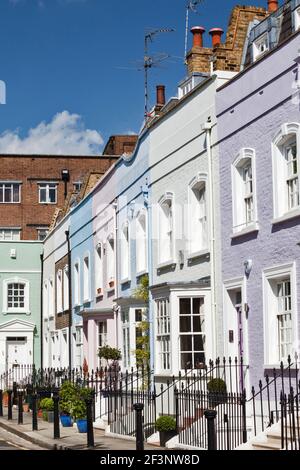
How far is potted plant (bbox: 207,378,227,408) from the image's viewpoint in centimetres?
1734

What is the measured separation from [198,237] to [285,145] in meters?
4.97

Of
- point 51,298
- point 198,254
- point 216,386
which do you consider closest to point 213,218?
point 198,254

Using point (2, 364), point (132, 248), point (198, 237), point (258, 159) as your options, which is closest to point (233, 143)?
point (258, 159)

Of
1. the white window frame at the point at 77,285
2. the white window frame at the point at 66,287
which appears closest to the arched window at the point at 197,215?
the white window frame at the point at 77,285

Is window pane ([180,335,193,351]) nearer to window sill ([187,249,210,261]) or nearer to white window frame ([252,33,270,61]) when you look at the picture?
window sill ([187,249,210,261])

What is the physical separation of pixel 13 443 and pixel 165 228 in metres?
7.16

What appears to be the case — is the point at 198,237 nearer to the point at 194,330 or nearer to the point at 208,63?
the point at 194,330

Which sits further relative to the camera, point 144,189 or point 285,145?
point 144,189

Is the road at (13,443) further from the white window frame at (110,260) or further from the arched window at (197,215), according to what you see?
the white window frame at (110,260)

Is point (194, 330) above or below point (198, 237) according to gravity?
below

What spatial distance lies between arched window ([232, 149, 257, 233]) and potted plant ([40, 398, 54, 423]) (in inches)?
409

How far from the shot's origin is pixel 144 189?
85.9ft

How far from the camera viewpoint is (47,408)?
28188 millimetres
